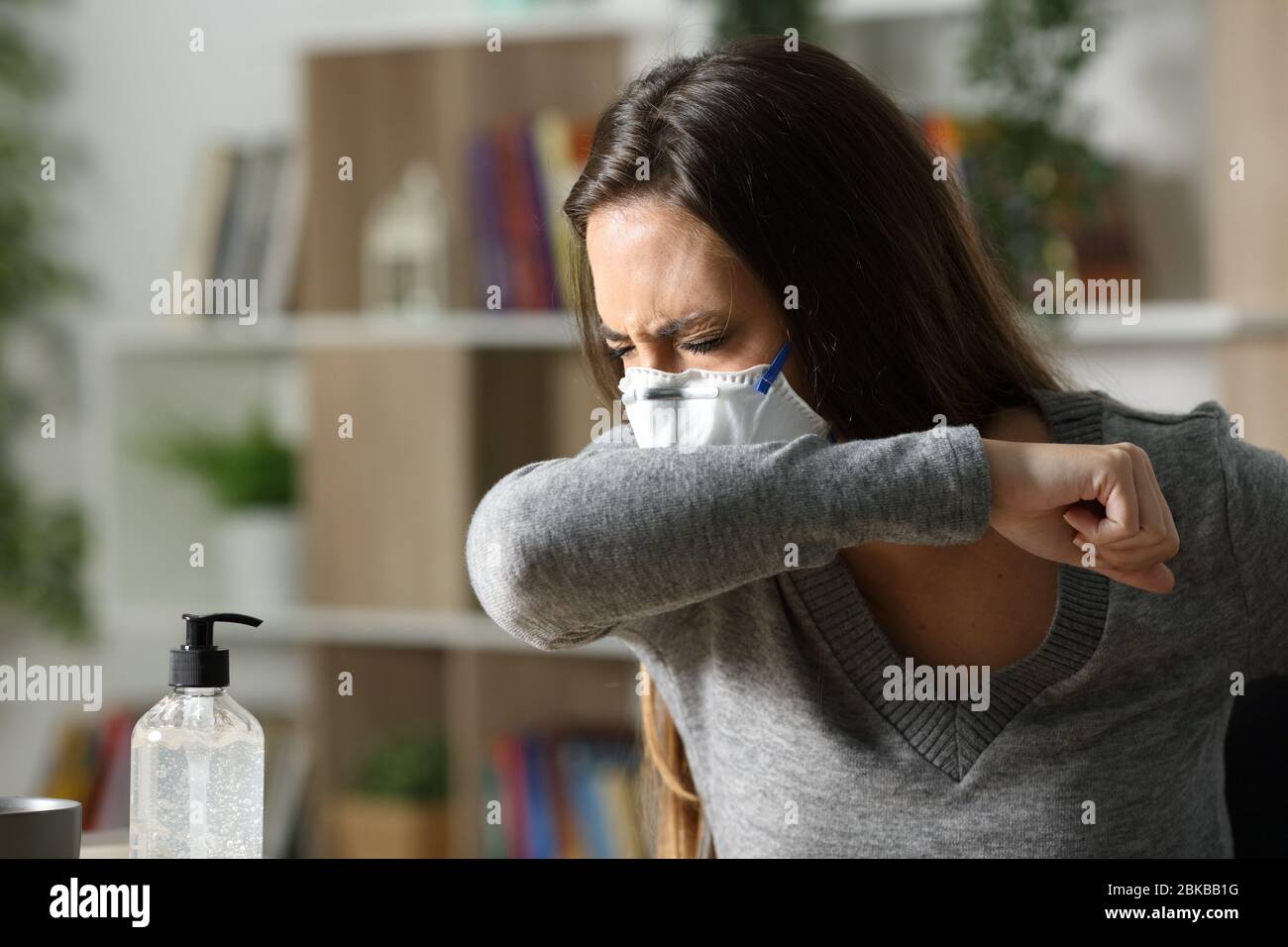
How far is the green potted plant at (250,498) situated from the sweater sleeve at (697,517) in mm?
1732

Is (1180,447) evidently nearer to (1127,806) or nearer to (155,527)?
(1127,806)

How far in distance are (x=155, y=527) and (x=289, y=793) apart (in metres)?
0.57

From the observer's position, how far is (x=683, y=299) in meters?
0.92

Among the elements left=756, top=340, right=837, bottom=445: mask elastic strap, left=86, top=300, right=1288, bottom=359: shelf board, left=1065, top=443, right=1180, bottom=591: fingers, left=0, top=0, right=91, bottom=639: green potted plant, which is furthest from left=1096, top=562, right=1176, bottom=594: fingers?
left=0, top=0, right=91, bottom=639: green potted plant

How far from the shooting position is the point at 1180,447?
937 mm

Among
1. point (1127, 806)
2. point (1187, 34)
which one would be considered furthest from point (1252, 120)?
point (1127, 806)

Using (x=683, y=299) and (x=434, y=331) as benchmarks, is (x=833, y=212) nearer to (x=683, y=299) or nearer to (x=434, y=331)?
(x=683, y=299)

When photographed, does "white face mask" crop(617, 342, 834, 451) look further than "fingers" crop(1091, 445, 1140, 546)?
Yes

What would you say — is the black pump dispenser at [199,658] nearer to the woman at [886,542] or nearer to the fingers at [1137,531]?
the woman at [886,542]

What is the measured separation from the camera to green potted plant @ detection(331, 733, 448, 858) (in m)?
2.42

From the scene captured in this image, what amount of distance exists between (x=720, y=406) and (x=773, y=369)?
0.04m

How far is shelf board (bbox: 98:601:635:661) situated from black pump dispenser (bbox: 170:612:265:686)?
4.97 ft

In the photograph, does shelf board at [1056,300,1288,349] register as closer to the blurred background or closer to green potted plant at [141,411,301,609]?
the blurred background

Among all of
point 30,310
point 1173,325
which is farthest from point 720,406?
point 30,310
